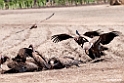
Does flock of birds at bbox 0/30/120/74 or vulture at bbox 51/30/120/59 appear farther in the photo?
vulture at bbox 51/30/120/59

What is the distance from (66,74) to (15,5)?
5193 centimetres

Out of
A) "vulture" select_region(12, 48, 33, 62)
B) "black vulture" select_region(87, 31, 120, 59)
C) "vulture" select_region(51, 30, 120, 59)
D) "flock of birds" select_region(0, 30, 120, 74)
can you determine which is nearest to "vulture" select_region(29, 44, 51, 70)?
"flock of birds" select_region(0, 30, 120, 74)

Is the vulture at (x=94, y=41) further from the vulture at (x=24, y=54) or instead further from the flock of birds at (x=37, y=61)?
the vulture at (x=24, y=54)

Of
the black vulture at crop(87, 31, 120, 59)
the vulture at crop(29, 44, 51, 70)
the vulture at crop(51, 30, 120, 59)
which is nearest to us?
the vulture at crop(29, 44, 51, 70)

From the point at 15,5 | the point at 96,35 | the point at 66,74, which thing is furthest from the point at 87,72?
the point at 15,5

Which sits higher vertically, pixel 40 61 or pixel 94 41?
pixel 94 41

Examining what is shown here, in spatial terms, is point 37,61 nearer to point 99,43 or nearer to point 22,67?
point 22,67

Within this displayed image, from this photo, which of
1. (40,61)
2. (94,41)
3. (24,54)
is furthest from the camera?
(94,41)

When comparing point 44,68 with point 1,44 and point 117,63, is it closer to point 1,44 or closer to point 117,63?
point 117,63

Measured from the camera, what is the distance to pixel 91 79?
8195 millimetres

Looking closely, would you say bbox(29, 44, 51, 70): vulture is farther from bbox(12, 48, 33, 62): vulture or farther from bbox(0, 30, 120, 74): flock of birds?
bbox(12, 48, 33, 62): vulture

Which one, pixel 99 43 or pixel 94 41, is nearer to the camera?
pixel 94 41

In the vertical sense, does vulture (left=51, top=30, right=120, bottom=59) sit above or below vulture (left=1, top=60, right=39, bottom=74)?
above

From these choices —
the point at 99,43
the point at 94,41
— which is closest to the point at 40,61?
the point at 94,41
